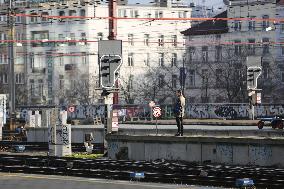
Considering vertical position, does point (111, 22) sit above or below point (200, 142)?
above

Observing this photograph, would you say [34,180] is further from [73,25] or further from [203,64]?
[73,25]

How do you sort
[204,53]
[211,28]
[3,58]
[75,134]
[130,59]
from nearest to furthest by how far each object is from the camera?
[75,134] < [204,53] < [211,28] < [130,59] < [3,58]

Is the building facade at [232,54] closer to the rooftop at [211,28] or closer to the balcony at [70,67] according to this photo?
the rooftop at [211,28]

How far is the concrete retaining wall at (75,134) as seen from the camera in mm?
48156

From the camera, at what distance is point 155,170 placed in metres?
30.4

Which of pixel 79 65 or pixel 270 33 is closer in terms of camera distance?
pixel 270 33

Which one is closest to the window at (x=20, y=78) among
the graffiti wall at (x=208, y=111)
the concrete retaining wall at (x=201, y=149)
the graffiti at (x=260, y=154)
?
the graffiti wall at (x=208, y=111)

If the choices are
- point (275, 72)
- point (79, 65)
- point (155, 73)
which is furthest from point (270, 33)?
point (79, 65)

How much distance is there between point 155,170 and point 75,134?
20253 millimetres

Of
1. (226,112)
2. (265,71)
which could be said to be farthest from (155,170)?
(265,71)

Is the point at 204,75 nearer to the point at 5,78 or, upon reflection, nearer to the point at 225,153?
the point at 5,78

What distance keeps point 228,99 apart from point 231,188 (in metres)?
78.8

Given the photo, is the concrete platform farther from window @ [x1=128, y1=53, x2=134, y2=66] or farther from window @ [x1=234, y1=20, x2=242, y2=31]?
window @ [x1=128, y1=53, x2=134, y2=66]

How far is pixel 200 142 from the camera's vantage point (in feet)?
107
